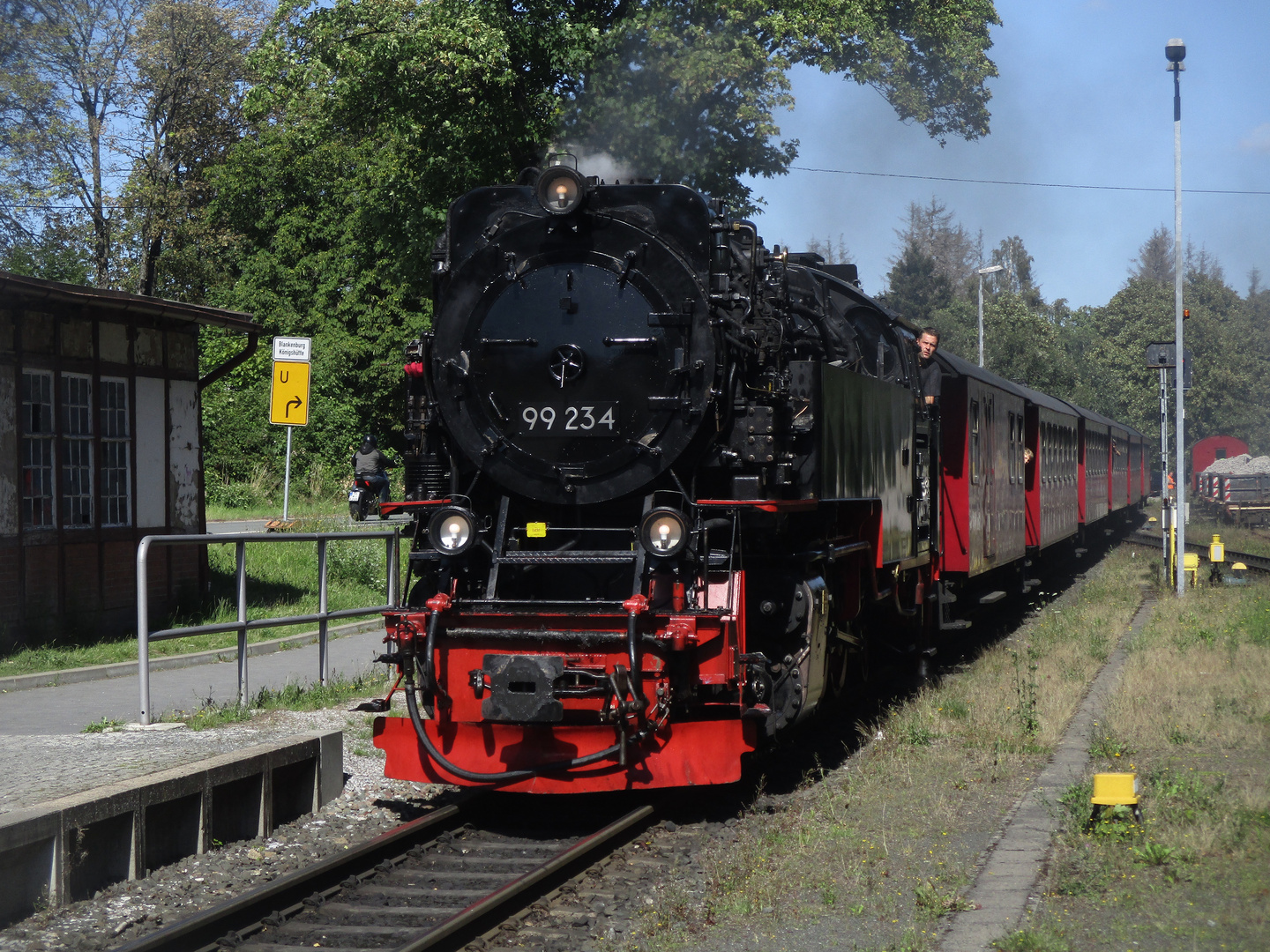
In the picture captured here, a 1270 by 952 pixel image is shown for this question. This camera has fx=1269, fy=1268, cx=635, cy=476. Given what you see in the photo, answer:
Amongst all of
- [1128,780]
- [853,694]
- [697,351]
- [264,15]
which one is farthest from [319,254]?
[1128,780]

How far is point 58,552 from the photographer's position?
11312 mm

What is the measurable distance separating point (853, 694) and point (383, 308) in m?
23.8

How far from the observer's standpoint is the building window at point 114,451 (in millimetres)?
12078

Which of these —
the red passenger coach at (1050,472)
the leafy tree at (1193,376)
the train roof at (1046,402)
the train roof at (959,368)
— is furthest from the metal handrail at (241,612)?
the leafy tree at (1193,376)

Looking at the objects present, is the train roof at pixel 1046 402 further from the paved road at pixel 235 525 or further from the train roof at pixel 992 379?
the paved road at pixel 235 525

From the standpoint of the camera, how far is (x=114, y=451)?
12211 millimetres

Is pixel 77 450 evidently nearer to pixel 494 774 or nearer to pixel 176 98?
→ pixel 494 774

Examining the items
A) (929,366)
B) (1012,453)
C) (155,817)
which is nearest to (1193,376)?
(1012,453)

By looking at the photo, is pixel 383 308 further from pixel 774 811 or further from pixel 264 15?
pixel 774 811

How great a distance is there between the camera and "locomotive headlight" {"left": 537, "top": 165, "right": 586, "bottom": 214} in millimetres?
6715

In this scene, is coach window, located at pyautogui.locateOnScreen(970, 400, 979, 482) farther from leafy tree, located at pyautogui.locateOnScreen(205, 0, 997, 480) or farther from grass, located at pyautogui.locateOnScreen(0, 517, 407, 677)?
grass, located at pyautogui.locateOnScreen(0, 517, 407, 677)

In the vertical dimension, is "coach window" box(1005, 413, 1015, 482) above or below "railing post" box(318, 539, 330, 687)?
above

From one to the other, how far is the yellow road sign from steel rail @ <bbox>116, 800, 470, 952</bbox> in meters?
7.62

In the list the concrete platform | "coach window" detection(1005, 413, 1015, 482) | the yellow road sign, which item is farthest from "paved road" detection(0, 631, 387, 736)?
"coach window" detection(1005, 413, 1015, 482)
